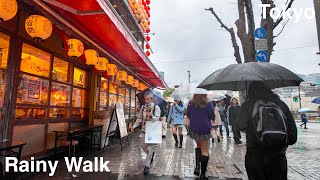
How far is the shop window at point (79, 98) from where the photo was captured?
886 cm

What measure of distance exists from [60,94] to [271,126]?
6935 millimetres

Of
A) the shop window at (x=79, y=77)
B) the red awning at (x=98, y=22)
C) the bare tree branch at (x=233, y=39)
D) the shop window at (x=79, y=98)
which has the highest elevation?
the bare tree branch at (x=233, y=39)

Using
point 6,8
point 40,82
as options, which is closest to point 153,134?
point 40,82

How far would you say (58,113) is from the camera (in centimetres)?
763

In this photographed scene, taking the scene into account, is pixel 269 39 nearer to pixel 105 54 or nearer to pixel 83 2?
pixel 105 54

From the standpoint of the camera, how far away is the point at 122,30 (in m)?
6.53

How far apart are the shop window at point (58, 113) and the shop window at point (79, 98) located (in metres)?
0.68

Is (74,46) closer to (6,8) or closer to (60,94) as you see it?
(60,94)

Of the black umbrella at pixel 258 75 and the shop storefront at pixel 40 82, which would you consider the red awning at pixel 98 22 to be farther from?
the black umbrella at pixel 258 75

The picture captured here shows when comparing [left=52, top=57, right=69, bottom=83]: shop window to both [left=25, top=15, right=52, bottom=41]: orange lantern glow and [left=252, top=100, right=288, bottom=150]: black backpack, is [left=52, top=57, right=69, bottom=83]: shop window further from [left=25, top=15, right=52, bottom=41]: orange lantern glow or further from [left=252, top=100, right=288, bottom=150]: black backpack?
[left=252, top=100, right=288, bottom=150]: black backpack

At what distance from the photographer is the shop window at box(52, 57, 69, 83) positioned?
7441 mm

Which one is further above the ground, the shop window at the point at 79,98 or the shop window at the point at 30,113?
the shop window at the point at 79,98

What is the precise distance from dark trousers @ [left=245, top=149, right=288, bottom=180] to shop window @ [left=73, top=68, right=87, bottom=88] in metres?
7.44

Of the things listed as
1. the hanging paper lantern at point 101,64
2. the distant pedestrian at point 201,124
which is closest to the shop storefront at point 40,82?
the hanging paper lantern at point 101,64
